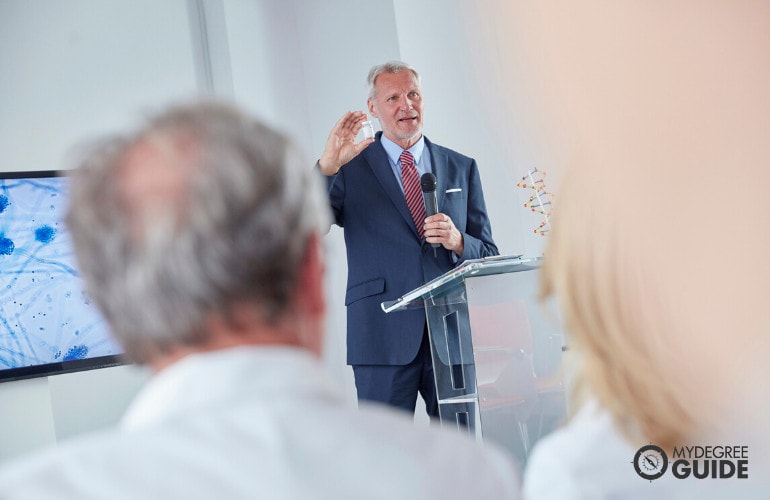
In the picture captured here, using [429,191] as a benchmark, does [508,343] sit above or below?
below

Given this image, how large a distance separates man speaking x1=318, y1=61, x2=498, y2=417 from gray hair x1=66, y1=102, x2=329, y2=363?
297 cm

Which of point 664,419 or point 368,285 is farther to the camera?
point 368,285

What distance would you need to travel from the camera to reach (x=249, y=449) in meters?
0.79

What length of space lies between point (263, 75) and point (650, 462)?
5562 millimetres

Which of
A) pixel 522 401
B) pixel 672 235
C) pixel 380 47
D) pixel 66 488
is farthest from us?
pixel 380 47

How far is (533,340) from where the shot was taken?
2967 millimetres

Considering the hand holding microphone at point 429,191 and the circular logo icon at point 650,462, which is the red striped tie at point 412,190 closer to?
the hand holding microphone at point 429,191

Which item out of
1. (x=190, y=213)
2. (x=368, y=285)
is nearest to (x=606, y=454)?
(x=190, y=213)

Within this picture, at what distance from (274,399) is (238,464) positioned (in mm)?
63

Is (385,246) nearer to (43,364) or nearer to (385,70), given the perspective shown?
(385,70)

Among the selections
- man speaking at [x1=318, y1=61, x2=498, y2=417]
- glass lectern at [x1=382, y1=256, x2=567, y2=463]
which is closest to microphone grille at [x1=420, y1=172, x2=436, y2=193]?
man speaking at [x1=318, y1=61, x2=498, y2=417]

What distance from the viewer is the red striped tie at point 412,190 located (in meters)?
4.15

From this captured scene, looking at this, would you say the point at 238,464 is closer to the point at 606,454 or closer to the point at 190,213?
the point at 190,213

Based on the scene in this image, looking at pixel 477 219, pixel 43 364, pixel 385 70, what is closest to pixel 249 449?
pixel 477 219
